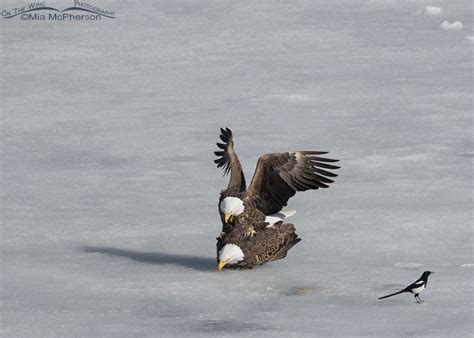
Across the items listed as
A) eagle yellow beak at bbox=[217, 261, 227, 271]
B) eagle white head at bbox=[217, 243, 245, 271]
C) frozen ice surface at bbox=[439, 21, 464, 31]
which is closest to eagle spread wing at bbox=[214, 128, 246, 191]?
eagle white head at bbox=[217, 243, 245, 271]

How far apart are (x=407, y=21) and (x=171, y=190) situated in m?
7.10

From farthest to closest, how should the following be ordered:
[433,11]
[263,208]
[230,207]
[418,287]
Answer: [433,11] < [263,208] < [230,207] < [418,287]

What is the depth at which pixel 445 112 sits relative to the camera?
13.2 m

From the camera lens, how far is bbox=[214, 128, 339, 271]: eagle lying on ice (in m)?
8.81

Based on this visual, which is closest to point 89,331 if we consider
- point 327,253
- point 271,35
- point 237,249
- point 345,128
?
point 237,249

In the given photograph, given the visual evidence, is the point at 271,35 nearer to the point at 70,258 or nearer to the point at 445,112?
the point at 445,112

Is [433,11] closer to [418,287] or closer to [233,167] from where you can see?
[233,167]

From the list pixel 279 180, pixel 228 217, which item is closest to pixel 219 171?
pixel 279 180

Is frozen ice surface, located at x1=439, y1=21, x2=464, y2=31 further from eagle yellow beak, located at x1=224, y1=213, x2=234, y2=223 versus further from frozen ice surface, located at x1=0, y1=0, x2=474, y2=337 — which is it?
eagle yellow beak, located at x1=224, y1=213, x2=234, y2=223

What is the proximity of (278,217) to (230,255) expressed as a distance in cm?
71

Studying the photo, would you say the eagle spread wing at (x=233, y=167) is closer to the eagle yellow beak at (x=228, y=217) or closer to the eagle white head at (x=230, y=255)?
the eagle yellow beak at (x=228, y=217)

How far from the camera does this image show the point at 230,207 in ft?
28.9

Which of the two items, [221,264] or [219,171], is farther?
[219,171]

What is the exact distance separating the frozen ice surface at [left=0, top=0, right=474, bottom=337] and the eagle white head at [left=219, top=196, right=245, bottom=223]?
1.33 feet
